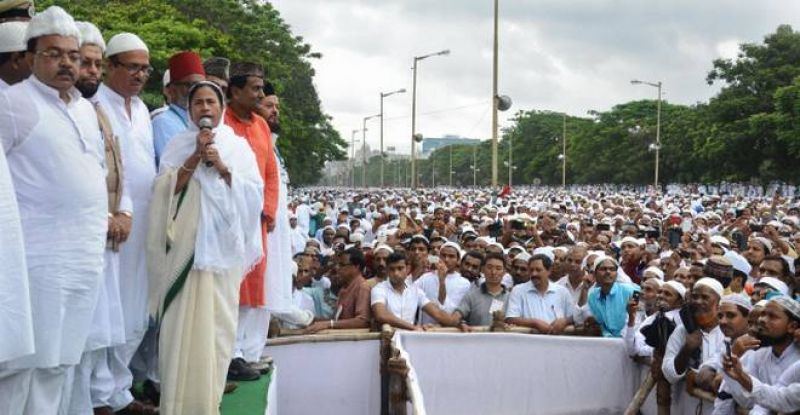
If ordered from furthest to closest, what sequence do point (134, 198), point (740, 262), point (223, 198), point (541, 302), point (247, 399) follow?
point (740, 262), point (541, 302), point (247, 399), point (134, 198), point (223, 198)

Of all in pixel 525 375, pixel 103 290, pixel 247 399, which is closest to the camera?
pixel 103 290

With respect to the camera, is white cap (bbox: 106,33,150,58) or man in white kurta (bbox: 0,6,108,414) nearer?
man in white kurta (bbox: 0,6,108,414)

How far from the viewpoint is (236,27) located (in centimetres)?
3400

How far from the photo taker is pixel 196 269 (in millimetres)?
4520

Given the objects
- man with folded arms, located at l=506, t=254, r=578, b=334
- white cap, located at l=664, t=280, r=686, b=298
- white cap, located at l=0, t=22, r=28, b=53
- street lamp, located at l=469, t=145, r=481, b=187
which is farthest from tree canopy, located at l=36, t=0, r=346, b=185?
street lamp, located at l=469, t=145, r=481, b=187

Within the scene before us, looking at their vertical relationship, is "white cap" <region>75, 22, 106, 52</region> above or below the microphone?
above

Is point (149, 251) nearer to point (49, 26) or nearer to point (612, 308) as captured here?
point (49, 26)

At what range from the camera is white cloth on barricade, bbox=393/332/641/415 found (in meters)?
7.93

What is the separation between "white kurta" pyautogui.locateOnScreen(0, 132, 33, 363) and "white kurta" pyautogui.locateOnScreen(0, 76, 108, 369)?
47cm

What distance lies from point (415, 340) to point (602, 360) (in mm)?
1559

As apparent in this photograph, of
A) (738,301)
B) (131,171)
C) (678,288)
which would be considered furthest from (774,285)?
(131,171)

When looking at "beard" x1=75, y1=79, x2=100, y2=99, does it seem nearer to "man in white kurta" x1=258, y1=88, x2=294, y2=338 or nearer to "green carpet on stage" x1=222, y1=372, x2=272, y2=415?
"man in white kurta" x1=258, y1=88, x2=294, y2=338

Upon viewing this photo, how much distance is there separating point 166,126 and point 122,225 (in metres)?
0.97

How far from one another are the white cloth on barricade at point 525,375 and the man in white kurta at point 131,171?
11.2ft
